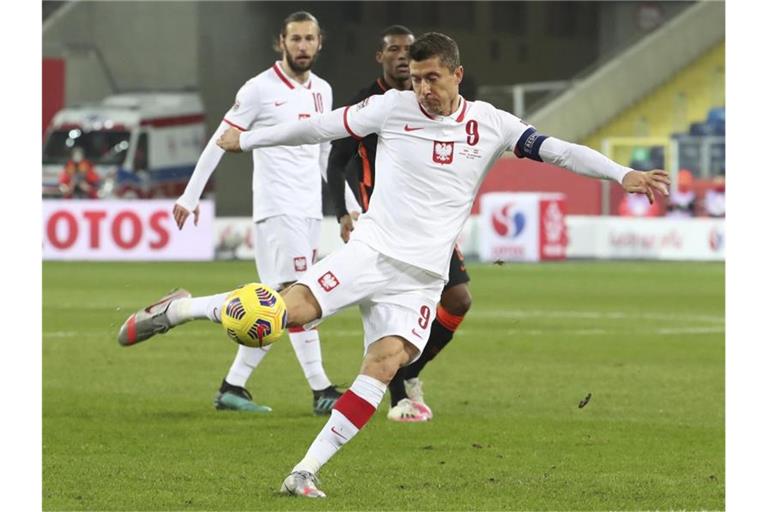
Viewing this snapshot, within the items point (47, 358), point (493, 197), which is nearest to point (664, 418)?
point (47, 358)

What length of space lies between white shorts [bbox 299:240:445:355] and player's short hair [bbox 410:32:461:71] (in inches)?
35.0

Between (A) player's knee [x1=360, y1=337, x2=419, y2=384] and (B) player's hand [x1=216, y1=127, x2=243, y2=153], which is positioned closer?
(A) player's knee [x1=360, y1=337, x2=419, y2=384]

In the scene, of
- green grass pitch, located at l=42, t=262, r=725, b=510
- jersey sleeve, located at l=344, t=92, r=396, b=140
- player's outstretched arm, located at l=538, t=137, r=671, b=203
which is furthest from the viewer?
jersey sleeve, located at l=344, t=92, r=396, b=140

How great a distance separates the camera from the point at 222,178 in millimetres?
39188

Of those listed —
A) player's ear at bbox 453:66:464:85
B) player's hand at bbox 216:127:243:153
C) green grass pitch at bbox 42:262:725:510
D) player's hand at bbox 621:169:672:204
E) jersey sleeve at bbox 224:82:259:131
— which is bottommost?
green grass pitch at bbox 42:262:725:510

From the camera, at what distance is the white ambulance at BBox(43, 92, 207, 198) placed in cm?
3856

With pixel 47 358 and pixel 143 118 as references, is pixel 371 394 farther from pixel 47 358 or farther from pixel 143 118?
pixel 143 118

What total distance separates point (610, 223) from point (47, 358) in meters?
17.2

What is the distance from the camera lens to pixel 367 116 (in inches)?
274

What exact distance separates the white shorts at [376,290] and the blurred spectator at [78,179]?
1224 inches

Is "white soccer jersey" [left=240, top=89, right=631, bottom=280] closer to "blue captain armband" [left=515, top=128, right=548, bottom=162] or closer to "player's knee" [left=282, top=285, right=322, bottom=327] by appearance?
"blue captain armband" [left=515, top=128, right=548, bottom=162]

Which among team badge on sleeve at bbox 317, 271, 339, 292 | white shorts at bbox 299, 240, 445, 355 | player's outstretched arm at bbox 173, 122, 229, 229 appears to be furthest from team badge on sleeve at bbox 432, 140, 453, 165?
player's outstretched arm at bbox 173, 122, 229, 229

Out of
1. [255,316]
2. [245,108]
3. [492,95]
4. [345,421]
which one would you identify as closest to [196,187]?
[245,108]

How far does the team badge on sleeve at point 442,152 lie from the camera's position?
22.8 ft
